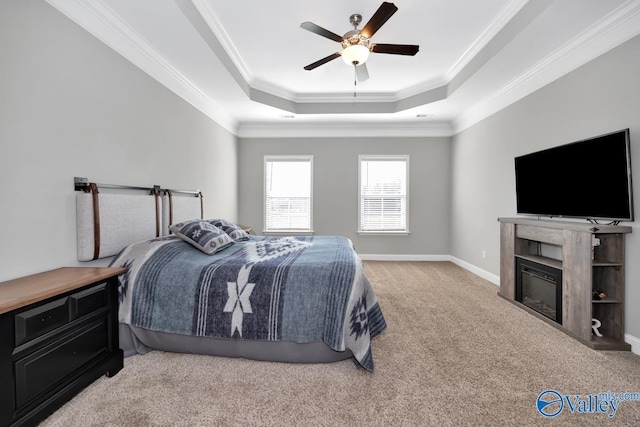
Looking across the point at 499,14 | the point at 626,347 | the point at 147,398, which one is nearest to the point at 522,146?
the point at 499,14

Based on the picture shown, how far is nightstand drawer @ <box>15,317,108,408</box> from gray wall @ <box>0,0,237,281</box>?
537mm

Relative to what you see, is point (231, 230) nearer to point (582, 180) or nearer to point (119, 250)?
point (119, 250)

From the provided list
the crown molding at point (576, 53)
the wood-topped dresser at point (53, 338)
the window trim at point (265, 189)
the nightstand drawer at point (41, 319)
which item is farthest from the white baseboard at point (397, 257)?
the nightstand drawer at point (41, 319)

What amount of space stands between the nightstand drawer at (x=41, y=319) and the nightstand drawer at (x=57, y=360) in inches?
3.6

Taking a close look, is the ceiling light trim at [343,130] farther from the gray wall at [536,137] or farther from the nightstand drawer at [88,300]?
the nightstand drawer at [88,300]

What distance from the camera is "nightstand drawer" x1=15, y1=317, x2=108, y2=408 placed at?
1348 millimetres

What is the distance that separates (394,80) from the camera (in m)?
4.23

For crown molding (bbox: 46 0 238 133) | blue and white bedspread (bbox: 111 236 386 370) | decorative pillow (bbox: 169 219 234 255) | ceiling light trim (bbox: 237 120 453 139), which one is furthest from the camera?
ceiling light trim (bbox: 237 120 453 139)

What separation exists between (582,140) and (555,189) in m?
0.54

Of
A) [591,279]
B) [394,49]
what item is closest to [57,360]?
[394,49]

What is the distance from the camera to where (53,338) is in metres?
1.49

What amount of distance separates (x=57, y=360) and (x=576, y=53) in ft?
15.3

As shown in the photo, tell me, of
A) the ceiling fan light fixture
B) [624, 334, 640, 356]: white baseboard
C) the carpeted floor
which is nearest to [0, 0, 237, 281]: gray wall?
the carpeted floor

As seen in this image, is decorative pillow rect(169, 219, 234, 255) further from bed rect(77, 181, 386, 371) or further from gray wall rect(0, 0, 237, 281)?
gray wall rect(0, 0, 237, 281)
